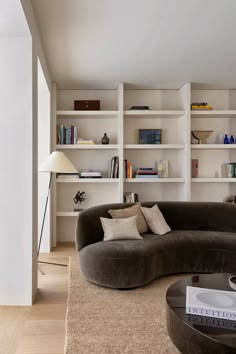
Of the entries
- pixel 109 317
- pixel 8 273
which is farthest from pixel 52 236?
pixel 109 317

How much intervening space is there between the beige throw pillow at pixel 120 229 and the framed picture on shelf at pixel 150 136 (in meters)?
1.90

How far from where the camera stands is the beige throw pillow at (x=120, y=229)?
3.40 meters

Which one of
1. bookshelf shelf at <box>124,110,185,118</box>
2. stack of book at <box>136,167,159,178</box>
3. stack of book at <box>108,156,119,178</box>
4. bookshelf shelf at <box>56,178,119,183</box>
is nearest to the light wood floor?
bookshelf shelf at <box>56,178,119,183</box>

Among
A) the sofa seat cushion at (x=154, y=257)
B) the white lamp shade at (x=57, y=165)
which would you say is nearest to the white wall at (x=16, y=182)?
the sofa seat cushion at (x=154, y=257)

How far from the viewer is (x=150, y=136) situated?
5086mm

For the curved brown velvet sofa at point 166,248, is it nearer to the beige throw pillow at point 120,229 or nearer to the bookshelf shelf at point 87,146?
the beige throw pillow at point 120,229

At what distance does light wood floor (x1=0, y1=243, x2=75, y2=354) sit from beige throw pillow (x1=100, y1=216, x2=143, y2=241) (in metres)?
0.70

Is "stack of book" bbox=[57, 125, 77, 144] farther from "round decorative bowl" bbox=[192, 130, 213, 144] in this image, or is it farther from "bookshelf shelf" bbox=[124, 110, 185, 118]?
"round decorative bowl" bbox=[192, 130, 213, 144]

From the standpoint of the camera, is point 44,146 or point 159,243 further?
point 44,146

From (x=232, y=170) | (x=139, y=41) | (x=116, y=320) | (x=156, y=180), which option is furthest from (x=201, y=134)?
(x=116, y=320)

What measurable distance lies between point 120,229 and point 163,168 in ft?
6.35

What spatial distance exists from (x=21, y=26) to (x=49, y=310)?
2.35 m

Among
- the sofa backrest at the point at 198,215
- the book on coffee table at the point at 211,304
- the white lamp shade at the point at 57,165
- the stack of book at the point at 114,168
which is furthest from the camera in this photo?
the stack of book at the point at 114,168

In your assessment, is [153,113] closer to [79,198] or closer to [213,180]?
[213,180]
